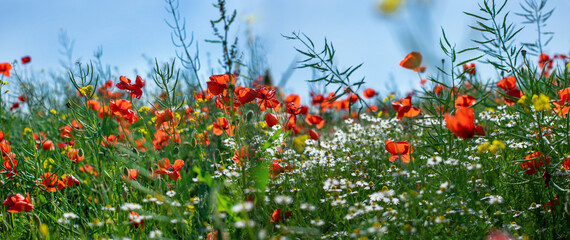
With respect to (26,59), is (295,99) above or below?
below

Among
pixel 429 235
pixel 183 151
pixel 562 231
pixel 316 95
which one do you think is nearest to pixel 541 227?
pixel 562 231

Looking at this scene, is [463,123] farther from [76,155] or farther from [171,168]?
[76,155]

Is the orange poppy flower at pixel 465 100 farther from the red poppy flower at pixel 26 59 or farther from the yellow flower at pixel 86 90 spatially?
the red poppy flower at pixel 26 59

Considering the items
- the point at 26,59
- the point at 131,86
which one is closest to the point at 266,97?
the point at 131,86

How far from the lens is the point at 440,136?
6.24 ft

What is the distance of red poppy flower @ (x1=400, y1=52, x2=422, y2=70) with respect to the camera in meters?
1.99

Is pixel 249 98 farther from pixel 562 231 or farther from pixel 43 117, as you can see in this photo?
pixel 43 117

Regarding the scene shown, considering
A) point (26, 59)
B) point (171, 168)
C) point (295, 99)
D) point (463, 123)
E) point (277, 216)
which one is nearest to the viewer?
point (463, 123)

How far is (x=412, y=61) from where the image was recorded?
2076 mm

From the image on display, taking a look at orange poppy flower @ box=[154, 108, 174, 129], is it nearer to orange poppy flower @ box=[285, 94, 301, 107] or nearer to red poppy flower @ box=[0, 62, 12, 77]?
orange poppy flower @ box=[285, 94, 301, 107]

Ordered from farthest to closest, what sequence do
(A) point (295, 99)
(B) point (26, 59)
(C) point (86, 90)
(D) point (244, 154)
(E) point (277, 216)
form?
(B) point (26, 59) < (A) point (295, 99) < (C) point (86, 90) < (D) point (244, 154) < (E) point (277, 216)

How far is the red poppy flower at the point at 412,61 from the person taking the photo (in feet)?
6.54

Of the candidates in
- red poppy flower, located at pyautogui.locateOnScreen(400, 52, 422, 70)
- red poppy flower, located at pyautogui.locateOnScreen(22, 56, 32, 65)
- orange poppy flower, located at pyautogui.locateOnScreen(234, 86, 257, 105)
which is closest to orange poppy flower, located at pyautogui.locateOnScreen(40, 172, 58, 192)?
orange poppy flower, located at pyautogui.locateOnScreen(234, 86, 257, 105)

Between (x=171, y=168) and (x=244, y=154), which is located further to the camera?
(x=171, y=168)
